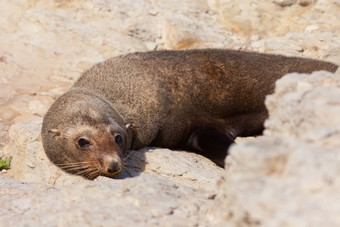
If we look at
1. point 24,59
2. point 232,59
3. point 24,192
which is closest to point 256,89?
point 232,59

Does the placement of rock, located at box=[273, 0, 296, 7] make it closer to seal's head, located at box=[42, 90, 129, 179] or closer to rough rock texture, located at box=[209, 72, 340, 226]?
seal's head, located at box=[42, 90, 129, 179]

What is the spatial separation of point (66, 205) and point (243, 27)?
848cm

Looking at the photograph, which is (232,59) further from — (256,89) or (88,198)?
(88,198)

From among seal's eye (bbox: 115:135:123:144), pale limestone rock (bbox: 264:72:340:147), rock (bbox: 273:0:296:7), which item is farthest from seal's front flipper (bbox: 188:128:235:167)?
rock (bbox: 273:0:296:7)

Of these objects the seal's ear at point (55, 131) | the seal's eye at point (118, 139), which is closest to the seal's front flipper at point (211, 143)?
the seal's eye at point (118, 139)

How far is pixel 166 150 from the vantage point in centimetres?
684

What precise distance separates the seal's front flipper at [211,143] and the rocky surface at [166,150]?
155 millimetres

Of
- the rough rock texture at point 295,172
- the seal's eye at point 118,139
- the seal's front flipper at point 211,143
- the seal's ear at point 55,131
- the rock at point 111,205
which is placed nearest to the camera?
the rough rock texture at point 295,172

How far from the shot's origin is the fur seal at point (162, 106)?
6.16 metres

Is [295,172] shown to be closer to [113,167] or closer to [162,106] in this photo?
[113,167]

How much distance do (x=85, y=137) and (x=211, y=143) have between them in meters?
1.89

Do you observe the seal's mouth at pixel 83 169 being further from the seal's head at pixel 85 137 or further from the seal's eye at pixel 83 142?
the seal's eye at pixel 83 142

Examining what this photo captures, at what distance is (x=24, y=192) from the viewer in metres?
4.52

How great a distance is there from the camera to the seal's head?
5859mm
